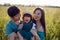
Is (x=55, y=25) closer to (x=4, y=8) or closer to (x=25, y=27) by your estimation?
(x=25, y=27)

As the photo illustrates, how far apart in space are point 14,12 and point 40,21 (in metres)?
0.31

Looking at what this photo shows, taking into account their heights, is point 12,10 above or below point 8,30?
above

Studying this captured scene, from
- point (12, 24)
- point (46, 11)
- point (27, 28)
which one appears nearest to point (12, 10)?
point (12, 24)

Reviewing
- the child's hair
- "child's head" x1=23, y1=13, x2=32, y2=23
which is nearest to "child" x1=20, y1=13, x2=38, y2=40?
"child's head" x1=23, y1=13, x2=32, y2=23

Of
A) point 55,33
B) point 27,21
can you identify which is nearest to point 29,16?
point 27,21

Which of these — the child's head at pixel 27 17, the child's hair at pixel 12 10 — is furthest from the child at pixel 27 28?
the child's hair at pixel 12 10

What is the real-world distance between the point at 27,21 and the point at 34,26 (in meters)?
0.10

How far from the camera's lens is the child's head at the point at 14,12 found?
2.28 meters

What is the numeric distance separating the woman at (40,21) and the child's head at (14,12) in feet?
0.63

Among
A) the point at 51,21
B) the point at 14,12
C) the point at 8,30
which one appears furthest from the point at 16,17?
the point at 51,21

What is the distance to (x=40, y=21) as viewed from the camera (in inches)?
92.6

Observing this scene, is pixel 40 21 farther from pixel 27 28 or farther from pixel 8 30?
pixel 8 30

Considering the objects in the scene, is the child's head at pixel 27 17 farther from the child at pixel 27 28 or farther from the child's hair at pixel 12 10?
the child's hair at pixel 12 10

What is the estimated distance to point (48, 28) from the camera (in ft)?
7.70
